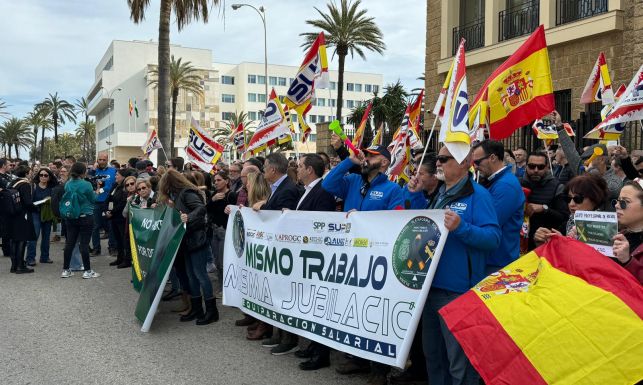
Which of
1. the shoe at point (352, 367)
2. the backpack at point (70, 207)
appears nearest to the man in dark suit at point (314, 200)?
the shoe at point (352, 367)

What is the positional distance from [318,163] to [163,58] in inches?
485

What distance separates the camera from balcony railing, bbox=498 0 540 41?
17.0m

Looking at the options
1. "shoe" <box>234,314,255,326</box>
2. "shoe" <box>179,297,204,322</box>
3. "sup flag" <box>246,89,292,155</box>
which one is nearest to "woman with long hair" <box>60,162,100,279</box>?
Result: "sup flag" <box>246,89,292,155</box>

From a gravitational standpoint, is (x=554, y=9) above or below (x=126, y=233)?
above

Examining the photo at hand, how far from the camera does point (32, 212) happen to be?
10.9 metres

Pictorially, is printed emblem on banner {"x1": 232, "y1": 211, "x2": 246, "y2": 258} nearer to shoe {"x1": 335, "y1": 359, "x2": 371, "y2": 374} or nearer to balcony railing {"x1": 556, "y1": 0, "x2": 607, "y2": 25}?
shoe {"x1": 335, "y1": 359, "x2": 371, "y2": 374}

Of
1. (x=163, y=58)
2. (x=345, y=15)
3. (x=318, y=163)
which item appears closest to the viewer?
(x=318, y=163)

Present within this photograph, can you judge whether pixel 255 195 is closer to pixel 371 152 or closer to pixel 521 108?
pixel 371 152

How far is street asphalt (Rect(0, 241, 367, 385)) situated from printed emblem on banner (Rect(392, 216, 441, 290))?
4.38 feet

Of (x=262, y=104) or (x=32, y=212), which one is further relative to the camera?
(x=262, y=104)

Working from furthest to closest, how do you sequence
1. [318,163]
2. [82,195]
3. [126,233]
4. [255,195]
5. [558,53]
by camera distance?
[558,53]
[126,233]
[82,195]
[255,195]
[318,163]

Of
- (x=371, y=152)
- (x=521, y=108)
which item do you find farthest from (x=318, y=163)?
(x=521, y=108)

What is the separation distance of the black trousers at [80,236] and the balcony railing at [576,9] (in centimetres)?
1353

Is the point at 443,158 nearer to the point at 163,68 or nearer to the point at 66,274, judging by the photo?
the point at 66,274
